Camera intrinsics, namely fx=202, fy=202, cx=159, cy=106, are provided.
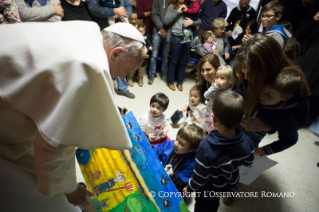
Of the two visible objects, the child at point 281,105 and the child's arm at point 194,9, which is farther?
the child's arm at point 194,9

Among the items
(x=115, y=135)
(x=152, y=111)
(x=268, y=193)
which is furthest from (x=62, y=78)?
(x=268, y=193)

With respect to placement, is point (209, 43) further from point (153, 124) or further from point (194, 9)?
point (153, 124)

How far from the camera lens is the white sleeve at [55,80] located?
0.62 m

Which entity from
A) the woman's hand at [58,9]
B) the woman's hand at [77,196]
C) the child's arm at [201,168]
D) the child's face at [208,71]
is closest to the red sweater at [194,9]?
the child's face at [208,71]

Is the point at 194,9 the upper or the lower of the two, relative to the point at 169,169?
upper

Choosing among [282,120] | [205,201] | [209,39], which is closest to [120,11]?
[209,39]

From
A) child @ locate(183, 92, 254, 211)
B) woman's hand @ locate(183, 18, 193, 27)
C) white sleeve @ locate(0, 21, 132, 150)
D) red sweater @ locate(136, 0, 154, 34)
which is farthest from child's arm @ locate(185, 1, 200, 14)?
white sleeve @ locate(0, 21, 132, 150)

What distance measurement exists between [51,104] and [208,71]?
1.78 metres

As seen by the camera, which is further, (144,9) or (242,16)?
(242,16)

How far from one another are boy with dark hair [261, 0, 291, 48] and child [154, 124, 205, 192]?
122 centimetres

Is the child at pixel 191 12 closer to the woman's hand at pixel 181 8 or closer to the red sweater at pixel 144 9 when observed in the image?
the woman's hand at pixel 181 8

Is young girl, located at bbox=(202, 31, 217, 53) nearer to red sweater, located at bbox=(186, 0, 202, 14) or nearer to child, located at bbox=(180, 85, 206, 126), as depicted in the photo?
red sweater, located at bbox=(186, 0, 202, 14)

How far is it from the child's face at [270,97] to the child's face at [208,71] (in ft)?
2.96

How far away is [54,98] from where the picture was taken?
0.63 metres
